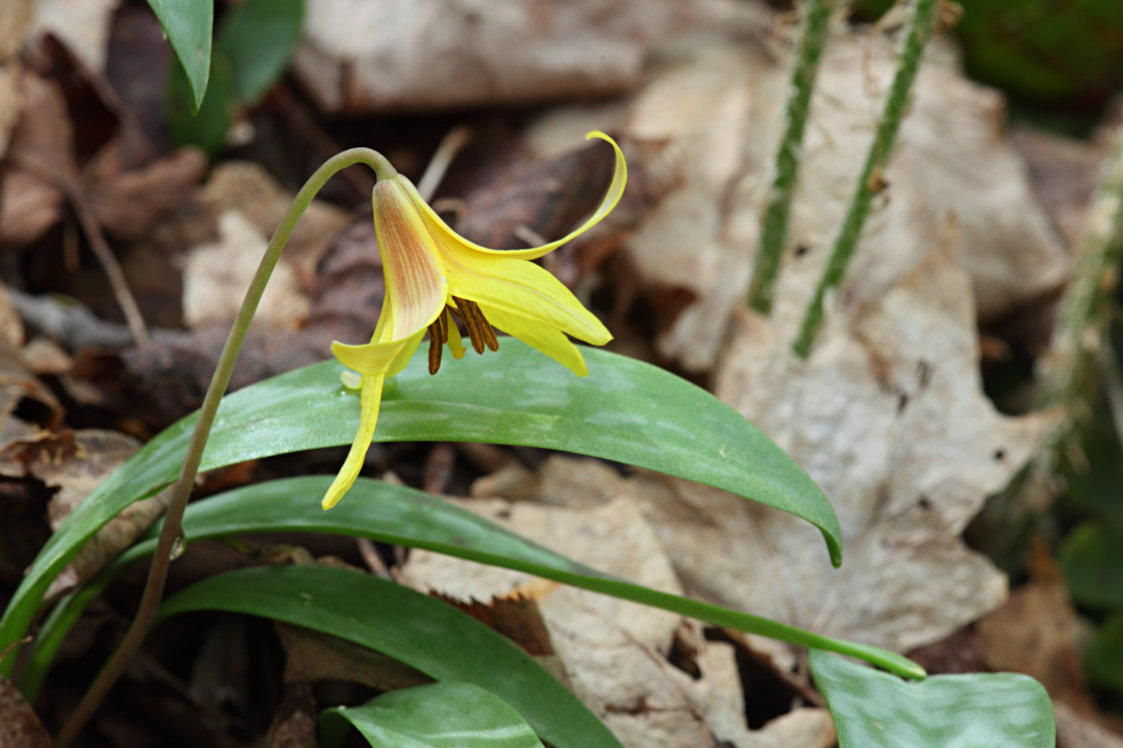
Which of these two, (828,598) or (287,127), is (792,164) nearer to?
(828,598)

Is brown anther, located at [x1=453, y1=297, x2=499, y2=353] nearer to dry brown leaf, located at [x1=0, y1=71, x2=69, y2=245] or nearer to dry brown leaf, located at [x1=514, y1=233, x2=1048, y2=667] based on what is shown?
dry brown leaf, located at [x1=514, y1=233, x2=1048, y2=667]

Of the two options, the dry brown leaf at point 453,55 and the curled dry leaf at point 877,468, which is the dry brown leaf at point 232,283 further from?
the curled dry leaf at point 877,468

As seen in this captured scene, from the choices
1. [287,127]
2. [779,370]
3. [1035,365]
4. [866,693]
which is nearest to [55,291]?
[287,127]

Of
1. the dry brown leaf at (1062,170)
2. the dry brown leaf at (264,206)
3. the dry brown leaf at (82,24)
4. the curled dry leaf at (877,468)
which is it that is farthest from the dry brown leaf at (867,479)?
the dry brown leaf at (82,24)

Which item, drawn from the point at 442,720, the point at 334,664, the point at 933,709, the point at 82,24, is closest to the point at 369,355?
the point at 442,720

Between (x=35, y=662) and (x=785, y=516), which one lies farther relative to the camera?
(x=785, y=516)

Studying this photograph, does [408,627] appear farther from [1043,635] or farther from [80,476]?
[1043,635]
